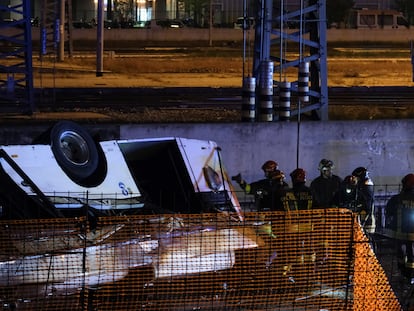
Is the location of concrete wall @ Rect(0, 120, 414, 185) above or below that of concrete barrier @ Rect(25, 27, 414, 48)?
below

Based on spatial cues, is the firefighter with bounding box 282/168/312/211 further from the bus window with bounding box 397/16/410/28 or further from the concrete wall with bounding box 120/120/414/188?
the bus window with bounding box 397/16/410/28

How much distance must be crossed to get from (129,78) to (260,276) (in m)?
27.5

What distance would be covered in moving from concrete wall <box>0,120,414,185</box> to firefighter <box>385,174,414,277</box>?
3.45 meters

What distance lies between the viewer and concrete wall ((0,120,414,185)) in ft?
45.0

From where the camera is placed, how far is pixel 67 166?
34.8 feet

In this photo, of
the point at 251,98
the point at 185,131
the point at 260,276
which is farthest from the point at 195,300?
the point at 251,98

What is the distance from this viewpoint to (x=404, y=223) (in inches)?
416

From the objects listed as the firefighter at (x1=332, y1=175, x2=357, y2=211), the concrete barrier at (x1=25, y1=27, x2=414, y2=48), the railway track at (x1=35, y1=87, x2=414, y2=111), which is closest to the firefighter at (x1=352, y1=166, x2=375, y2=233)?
the firefighter at (x1=332, y1=175, x2=357, y2=211)

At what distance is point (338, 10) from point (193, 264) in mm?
62228

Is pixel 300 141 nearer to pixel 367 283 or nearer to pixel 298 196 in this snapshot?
pixel 298 196

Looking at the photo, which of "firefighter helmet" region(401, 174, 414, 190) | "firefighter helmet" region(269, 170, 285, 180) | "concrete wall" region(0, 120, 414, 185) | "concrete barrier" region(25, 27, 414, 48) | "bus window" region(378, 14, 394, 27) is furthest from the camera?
"bus window" region(378, 14, 394, 27)

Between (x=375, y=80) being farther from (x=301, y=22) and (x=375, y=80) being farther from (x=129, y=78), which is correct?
(x=301, y=22)

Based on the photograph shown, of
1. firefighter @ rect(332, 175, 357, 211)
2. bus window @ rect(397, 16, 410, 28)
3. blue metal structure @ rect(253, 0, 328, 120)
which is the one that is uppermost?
bus window @ rect(397, 16, 410, 28)

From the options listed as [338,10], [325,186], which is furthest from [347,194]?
[338,10]
